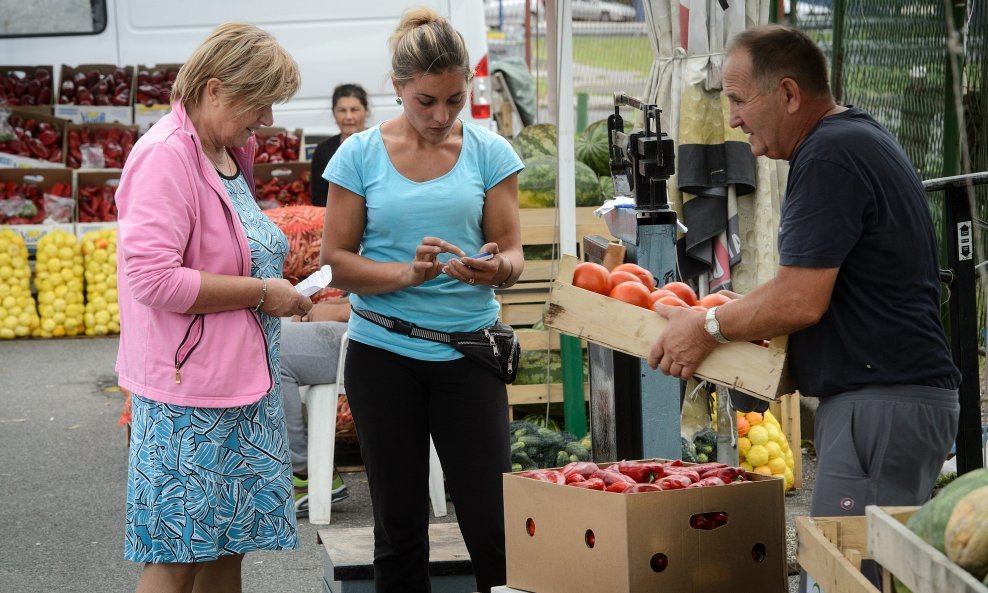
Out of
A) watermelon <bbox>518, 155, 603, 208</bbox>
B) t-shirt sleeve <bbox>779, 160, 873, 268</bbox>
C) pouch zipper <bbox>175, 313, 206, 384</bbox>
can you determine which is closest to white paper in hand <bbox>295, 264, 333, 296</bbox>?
pouch zipper <bbox>175, 313, 206, 384</bbox>

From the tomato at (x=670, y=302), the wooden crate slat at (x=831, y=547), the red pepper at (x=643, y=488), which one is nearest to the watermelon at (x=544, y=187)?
the tomato at (x=670, y=302)

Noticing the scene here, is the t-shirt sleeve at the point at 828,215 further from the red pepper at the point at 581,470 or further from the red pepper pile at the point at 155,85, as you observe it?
the red pepper pile at the point at 155,85

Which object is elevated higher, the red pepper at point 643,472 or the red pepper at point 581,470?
the red pepper at point 581,470

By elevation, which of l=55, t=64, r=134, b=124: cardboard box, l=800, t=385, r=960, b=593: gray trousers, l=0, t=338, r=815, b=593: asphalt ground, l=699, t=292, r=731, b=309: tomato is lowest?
l=0, t=338, r=815, b=593: asphalt ground

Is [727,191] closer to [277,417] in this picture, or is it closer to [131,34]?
[277,417]

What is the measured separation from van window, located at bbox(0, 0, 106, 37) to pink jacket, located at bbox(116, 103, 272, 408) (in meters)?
7.74

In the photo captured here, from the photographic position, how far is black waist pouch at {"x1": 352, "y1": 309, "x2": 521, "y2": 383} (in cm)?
313

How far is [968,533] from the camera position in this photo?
168cm

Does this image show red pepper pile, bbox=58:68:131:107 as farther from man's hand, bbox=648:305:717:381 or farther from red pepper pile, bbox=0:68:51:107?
man's hand, bbox=648:305:717:381

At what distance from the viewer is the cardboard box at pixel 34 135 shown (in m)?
9.59

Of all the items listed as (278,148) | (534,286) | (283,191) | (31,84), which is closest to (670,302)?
(534,286)

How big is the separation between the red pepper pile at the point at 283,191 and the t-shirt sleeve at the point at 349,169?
6011 millimetres

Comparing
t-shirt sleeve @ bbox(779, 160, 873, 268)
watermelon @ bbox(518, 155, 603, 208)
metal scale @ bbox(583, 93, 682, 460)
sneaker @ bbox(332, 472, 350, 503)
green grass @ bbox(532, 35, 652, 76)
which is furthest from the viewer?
green grass @ bbox(532, 35, 652, 76)

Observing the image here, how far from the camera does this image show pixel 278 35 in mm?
9312
